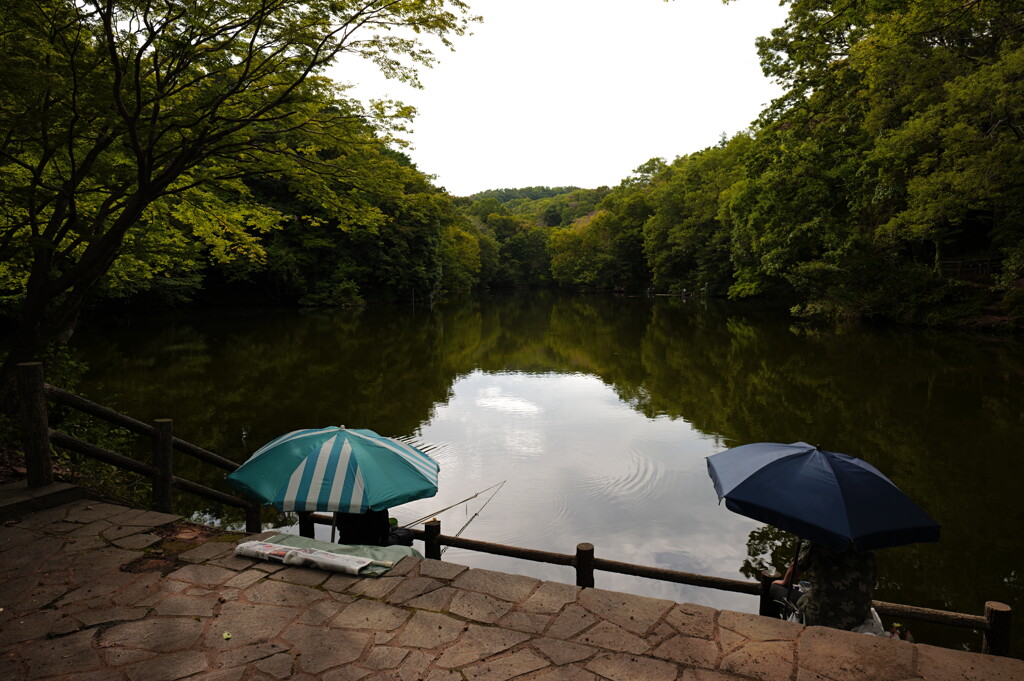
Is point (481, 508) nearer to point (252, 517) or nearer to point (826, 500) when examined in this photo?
point (252, 517)

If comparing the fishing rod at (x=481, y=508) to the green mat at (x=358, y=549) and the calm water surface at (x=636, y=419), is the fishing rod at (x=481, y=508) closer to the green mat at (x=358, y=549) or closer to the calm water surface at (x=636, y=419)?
the calm water surface at (x=636, y=419)

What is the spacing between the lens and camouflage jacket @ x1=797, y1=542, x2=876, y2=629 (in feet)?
11.3

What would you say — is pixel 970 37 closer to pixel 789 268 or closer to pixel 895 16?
pixel 895 16

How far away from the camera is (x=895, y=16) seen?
49.7 ft

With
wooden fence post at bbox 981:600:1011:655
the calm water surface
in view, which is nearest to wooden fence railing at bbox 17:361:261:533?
the calm water surface

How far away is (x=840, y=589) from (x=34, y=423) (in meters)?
6.29

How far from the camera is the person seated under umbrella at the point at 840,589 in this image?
11.3 ft

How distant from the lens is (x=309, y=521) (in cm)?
550

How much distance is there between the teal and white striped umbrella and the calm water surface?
8.19ft

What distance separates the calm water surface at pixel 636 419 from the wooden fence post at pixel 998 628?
76.8 inches

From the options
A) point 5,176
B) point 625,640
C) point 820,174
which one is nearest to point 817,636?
point 625,640

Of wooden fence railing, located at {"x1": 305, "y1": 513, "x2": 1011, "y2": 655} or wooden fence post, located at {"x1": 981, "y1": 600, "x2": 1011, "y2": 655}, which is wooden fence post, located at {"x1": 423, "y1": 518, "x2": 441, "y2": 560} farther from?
wooden fence post, located at {"x1": 981, "y1": 600, "x2": 1011, "y2": 655}

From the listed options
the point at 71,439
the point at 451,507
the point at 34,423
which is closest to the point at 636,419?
the point at 451,507

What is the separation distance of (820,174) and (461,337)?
17199 millimetres
